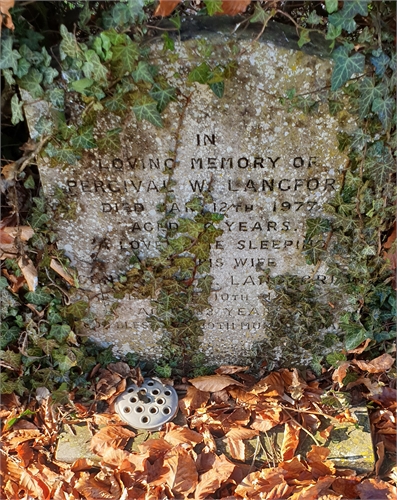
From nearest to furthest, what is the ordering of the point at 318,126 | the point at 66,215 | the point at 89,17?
the point at 89,17 → the point at 318,126 → the point at 66,215

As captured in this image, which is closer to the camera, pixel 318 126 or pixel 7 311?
pixel 318 126

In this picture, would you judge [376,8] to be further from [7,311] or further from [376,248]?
[7,311]

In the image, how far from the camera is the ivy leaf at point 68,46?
171 centimetres

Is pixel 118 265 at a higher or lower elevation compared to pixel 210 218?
lower

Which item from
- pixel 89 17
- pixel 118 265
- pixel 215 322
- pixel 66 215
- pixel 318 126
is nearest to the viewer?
pixel 89 17

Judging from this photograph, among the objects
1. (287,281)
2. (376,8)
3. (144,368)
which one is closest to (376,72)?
(376,8)

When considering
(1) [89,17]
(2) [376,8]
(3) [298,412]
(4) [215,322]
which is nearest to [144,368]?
(4) [215,322]

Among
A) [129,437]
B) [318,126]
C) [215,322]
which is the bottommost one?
[129,437]

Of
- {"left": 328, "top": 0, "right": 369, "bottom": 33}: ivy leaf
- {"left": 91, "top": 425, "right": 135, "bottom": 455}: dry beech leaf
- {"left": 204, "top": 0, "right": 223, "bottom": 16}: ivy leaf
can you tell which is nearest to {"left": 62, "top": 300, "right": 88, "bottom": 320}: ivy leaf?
{"left": 91, "top": 425, "right": 135, "bottom": 455}: dry beech leaf

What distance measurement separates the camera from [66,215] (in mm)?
2209

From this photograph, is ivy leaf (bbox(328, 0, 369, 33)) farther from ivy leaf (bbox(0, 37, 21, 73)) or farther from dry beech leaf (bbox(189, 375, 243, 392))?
dry beech leaf (bbox(189, 375, 243, 392))

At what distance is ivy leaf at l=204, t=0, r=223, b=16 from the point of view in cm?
169

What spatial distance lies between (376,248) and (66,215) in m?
1.48

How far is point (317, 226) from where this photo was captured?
222 centimetres
